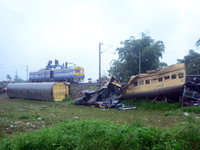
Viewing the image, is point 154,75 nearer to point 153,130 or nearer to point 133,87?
point 133,87

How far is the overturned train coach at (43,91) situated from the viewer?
14.6m

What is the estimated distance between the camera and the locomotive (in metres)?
24.7

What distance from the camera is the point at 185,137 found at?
3.19 meters

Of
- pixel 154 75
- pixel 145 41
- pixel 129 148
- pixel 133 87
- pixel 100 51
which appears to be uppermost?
pixel 145 41

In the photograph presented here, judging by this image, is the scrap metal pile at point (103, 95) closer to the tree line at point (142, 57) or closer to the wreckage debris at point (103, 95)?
the wreckage debris at point (103, 95)

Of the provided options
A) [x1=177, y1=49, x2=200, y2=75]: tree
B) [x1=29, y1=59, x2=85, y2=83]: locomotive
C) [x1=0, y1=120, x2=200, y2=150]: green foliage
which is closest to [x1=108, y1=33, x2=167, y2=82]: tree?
[x1=177, y1=49, x2=200, y2=75]: tree

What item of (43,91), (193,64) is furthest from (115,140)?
(193,64)

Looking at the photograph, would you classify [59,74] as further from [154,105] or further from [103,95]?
[154,105]

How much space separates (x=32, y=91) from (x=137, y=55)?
14309 millimetres

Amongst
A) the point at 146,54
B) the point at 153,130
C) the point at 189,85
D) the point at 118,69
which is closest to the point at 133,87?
the point at 189,85

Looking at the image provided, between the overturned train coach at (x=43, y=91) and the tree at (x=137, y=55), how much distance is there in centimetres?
930

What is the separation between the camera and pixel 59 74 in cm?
2616

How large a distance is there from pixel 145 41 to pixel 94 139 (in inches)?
819

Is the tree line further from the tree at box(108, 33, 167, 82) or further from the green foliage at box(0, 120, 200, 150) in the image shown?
the green foliage at box(0, 120, 200, 150)
